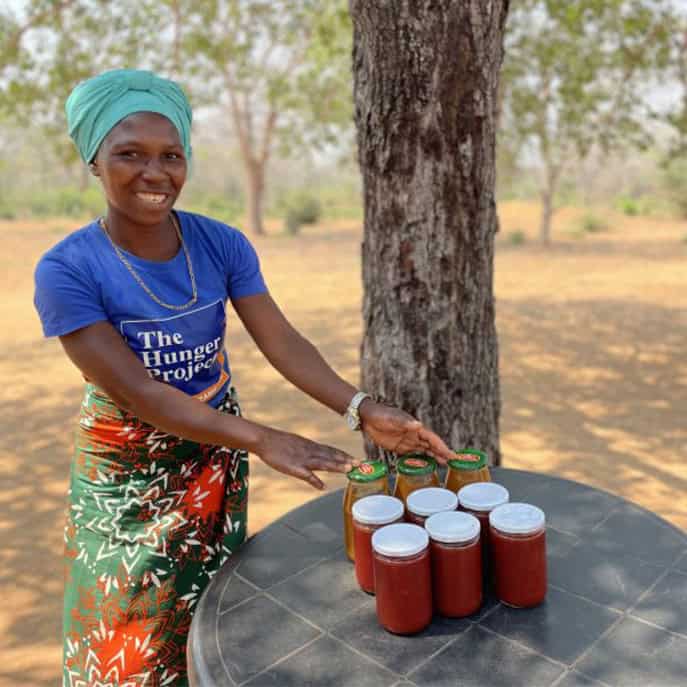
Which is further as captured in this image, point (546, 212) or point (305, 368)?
point (546, 212)

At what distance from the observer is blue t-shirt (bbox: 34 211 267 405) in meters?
1.56

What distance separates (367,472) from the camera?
4.99 ft

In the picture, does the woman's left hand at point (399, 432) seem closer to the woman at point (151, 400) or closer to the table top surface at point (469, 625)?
the woman at point (151, 400)

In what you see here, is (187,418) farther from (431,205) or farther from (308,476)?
(431,205)

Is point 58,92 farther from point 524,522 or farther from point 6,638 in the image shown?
point 524,522

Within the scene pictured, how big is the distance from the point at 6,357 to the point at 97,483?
5826 millimetres

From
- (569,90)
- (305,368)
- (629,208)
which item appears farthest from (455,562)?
(629,208)

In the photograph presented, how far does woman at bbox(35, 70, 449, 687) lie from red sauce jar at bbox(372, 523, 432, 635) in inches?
10.5

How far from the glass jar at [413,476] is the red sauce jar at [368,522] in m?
0.10

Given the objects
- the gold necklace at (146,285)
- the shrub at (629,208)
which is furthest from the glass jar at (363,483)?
the shrub at (629,208)

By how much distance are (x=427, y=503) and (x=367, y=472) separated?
15 cm

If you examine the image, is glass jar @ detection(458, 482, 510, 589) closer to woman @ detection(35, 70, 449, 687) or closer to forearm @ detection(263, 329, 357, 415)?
woman @ detection(35, 70, 449, 687)

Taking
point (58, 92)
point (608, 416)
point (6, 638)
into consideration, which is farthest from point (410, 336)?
point (58, 92)

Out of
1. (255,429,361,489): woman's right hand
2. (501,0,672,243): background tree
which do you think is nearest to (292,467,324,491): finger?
(255,429,361,489): woman's right hand
